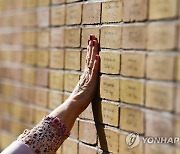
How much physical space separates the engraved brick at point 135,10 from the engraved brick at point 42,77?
97cm

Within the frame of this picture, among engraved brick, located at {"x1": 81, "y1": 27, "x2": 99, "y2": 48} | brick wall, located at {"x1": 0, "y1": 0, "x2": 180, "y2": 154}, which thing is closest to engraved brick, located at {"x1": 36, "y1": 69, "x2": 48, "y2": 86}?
brick wall, located at {"x1": 0, "y1": 0, "x2": 180, "y2": 154}

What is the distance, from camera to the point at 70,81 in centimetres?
266

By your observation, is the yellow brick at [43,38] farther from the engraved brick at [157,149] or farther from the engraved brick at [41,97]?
the engraved brick at [157,149]

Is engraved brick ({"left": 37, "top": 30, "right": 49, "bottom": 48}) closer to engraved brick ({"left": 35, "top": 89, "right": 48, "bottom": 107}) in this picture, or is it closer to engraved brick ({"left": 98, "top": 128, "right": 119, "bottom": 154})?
engraved brick ({"left": 35, "top": 89, "right": 48, "bottom": 107})

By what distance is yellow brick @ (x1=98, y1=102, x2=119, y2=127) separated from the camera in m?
2.20

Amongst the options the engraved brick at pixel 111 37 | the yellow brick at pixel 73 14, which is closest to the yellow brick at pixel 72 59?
the yellow brick at pixel 73 14

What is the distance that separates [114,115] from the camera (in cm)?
221

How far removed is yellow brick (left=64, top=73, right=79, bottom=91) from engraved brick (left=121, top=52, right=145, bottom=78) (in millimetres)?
500

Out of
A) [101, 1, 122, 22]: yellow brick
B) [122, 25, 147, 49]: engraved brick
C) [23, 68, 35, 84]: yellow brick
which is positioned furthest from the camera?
[23, 68, 35, 84]: yellow brick

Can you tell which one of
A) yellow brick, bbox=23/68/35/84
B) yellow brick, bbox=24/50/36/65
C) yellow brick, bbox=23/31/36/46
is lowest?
yellow brick, bbox=23/68/35/84

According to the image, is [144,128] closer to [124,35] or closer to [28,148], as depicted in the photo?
[124,35]

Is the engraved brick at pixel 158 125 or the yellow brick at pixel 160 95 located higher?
the yellow brick at pixel 160 95

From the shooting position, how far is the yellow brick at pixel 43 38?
9.78 ft

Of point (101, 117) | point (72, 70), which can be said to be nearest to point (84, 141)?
point (101, 117)
